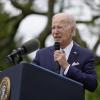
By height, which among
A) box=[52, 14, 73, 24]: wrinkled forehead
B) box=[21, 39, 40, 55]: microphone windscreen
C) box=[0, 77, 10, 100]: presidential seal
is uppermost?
box=[52, 14, 73, 24]: wrinkled forehead

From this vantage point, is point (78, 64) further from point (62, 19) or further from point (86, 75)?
point (62, 19)

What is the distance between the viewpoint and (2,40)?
15383mm

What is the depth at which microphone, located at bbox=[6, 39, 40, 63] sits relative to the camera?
4191 mm

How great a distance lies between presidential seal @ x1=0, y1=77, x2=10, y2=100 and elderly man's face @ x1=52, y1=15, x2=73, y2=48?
646mm

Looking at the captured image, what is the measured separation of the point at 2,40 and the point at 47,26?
251cm

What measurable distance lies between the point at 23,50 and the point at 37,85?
46 centimetres

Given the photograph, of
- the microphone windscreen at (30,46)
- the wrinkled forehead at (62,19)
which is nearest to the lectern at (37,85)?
the microphone windscreen at (30,46)

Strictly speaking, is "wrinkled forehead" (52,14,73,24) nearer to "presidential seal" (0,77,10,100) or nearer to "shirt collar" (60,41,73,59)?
"shirt collar" (60,41,73,59)

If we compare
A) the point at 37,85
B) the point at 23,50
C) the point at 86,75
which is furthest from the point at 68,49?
the point at 37,85

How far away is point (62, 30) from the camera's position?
14.7ft

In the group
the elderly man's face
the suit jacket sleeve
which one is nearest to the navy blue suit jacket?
the suit jacket sleeve

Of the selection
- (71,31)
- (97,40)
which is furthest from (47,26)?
(71,31)

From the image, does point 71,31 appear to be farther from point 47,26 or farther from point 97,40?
point 97,40

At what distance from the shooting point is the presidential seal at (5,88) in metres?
3.90
